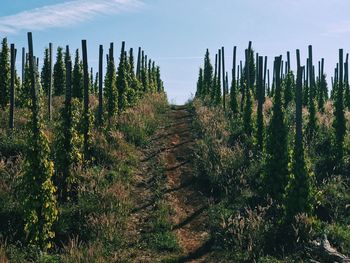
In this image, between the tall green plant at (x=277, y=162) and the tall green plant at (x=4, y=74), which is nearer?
the tall green plant at (x=277, y=162)

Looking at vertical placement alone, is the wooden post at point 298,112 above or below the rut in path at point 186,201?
above

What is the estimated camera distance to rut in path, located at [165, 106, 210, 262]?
13.1 m

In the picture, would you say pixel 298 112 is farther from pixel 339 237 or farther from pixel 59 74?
pixel 59 74

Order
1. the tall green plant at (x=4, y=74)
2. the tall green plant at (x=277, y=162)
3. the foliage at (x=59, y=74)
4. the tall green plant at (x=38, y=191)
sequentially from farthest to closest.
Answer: the foliage at (x=59, y=74) → the tall green plant at (x=4, y=74) → the tall green plant at (x=277, y=162) → the tall green plant at (x=38, y=191)

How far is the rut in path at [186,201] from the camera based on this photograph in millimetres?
13117

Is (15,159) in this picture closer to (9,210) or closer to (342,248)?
(9,210)

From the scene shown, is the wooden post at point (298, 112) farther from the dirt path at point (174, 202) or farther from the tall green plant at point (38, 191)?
the tall green plant at point (38, 191)

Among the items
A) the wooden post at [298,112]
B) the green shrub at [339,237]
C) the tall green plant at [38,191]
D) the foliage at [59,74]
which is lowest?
the green shrub at [339,237]

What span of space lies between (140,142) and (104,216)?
10.2m

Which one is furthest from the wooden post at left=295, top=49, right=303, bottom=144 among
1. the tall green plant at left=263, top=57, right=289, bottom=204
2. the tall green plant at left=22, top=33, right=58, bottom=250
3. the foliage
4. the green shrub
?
the foliage

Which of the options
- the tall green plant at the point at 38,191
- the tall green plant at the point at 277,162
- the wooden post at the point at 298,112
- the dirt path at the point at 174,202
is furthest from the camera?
the tall green plant at the point at 277,162

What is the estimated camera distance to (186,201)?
16.4m

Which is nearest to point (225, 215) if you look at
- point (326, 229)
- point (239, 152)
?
point (326, 229)

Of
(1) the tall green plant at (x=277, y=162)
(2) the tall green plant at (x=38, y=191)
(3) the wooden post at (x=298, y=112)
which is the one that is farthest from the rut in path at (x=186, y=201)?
(3) the wooden post at (x=298, y=112)
